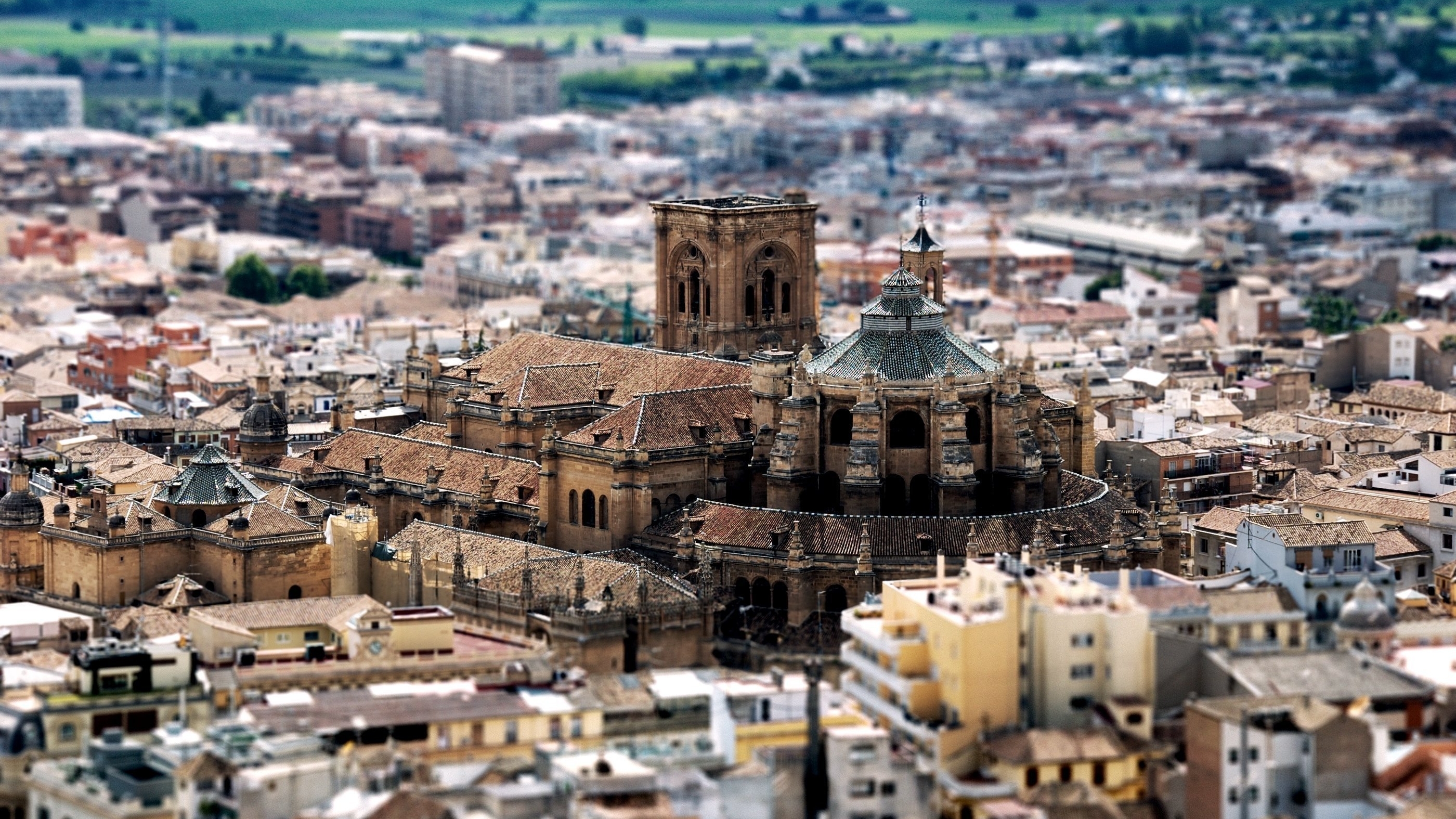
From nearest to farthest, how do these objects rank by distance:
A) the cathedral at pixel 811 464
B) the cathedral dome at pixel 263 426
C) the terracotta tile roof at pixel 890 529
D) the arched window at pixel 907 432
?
the terracotta tile roof at pixel 890 529
the cathedral at pixel 811 464
the arched window at pixel 907 432
the cathedral dome at pixel 263 426

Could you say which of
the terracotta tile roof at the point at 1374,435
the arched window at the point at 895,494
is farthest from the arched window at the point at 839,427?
the terracotta tile roof at the point at 1374,435

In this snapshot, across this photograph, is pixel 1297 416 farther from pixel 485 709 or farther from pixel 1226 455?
pixel 485 709

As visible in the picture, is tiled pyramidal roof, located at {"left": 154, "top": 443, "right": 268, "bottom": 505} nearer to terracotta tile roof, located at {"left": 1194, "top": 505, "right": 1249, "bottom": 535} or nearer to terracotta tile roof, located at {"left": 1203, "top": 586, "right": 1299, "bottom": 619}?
terracotta tile roof, located at {"left": 1194, "top": 505, "right": 1249, "bottom": 535}

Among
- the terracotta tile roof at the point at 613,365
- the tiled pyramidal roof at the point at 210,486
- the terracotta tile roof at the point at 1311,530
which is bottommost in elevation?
the terracotta tile roof at the point at 1311,530

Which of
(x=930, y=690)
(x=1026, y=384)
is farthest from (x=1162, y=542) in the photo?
(x=930, y=690)

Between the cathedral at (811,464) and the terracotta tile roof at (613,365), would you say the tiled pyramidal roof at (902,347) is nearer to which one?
the cathedral at (811,464)

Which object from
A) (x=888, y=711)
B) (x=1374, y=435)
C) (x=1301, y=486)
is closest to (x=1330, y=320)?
(x=1374, y=435)
